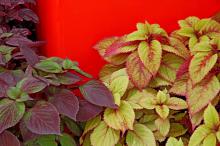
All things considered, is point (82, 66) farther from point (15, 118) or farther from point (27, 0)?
point (15, 118)

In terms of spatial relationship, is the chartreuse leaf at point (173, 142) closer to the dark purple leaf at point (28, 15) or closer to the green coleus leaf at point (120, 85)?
the green coleus leaf at point (120, 85)

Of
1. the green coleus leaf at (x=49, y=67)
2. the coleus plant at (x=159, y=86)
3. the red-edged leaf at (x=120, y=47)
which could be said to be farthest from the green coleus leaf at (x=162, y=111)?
the green coleus leaf at (x=49, y=67)

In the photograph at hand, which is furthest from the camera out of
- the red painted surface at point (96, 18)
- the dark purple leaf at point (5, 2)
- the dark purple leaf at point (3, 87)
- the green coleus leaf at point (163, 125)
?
the dark purple leaf at point (5, 2)

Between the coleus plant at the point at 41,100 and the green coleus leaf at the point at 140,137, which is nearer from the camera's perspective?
the coleus plant at the point at 41,100

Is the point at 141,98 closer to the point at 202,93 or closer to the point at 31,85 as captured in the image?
the point at 202,93

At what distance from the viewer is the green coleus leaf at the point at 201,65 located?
167 cm

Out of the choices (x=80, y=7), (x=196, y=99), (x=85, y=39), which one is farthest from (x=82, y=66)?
(x=196, y=99)

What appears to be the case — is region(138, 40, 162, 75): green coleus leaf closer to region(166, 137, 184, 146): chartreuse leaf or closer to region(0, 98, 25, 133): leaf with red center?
region(166, 137, 184, 146): chartreuse leaf

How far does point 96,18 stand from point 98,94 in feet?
1.36

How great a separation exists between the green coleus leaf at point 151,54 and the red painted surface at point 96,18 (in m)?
0.25

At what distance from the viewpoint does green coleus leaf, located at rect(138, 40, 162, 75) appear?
1744mm

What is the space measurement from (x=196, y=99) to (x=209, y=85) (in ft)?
0.22

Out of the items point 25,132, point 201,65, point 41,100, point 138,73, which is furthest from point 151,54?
point 25,132

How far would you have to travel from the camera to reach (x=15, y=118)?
1.52m
